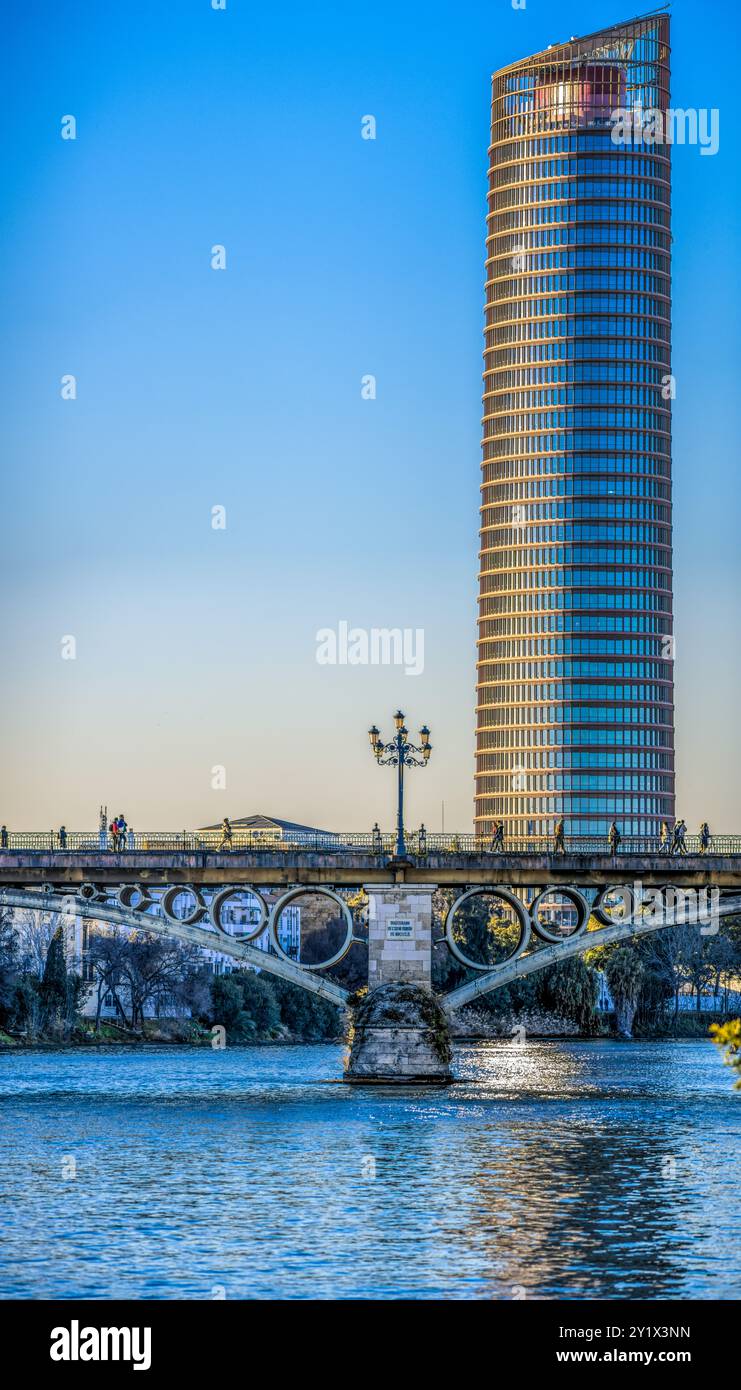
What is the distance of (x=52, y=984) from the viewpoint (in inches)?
5069

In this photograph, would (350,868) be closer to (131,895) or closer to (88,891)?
(131,895)

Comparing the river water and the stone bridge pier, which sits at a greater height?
the stone bridge pier

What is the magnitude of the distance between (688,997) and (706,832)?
92.6m

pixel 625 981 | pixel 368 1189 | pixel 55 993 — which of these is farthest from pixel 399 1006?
pixel 625 981

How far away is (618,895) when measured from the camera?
3393 inches

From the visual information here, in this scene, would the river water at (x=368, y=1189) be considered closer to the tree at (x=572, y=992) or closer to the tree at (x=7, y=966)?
the tree at (x=7, y=966)

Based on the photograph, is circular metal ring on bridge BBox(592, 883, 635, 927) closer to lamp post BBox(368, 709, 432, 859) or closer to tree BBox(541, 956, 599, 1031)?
lamp post BBox(368, 709, 432, 859)

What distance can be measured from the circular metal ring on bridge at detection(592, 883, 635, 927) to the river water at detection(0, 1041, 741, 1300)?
20.8 ft

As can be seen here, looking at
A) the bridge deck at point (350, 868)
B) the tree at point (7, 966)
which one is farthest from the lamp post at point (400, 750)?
the tree at point (7, 966)

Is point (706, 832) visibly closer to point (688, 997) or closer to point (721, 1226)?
point (721, 1226)

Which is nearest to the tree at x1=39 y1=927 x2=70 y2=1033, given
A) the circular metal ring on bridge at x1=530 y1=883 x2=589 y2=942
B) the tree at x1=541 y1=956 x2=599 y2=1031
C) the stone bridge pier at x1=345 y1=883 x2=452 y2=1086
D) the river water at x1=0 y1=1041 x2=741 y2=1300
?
the tree at x1=541 y1=956 x2=599 y2=1031

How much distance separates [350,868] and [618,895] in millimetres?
10222

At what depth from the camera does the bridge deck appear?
84.6m
